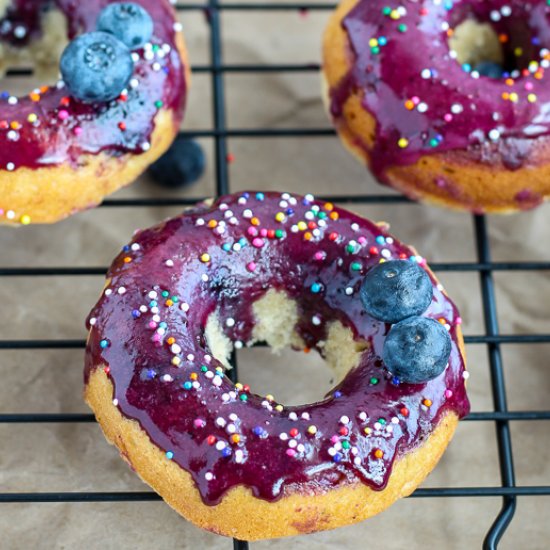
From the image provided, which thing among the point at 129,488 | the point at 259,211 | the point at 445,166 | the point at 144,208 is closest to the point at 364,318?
the point at 259,211

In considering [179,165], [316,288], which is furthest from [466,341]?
[179,165]

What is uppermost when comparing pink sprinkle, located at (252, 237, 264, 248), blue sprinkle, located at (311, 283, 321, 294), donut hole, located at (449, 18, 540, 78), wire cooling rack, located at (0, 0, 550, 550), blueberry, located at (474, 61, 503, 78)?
donut hole, located at (449, 18, 540, 78)

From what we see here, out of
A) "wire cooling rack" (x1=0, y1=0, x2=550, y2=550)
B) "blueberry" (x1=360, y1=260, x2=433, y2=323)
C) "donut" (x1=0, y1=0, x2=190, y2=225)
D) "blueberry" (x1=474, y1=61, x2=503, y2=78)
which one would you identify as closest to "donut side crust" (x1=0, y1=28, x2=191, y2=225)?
"donut" (x1=0, y1=0, x2=190, y2=225)

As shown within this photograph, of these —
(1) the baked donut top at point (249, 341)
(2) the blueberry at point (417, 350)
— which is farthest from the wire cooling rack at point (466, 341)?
(2) the blueberry at point (417, 350)

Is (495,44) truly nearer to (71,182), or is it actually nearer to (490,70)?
(490,70)

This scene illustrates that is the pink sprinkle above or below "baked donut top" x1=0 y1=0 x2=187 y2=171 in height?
below

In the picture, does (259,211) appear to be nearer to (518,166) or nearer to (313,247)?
(313,247)

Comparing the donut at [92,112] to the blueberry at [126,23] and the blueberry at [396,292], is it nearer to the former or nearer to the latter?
the blueberry at [126,23]

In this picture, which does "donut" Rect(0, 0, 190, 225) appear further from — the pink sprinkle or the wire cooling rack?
the pink sprinkle
